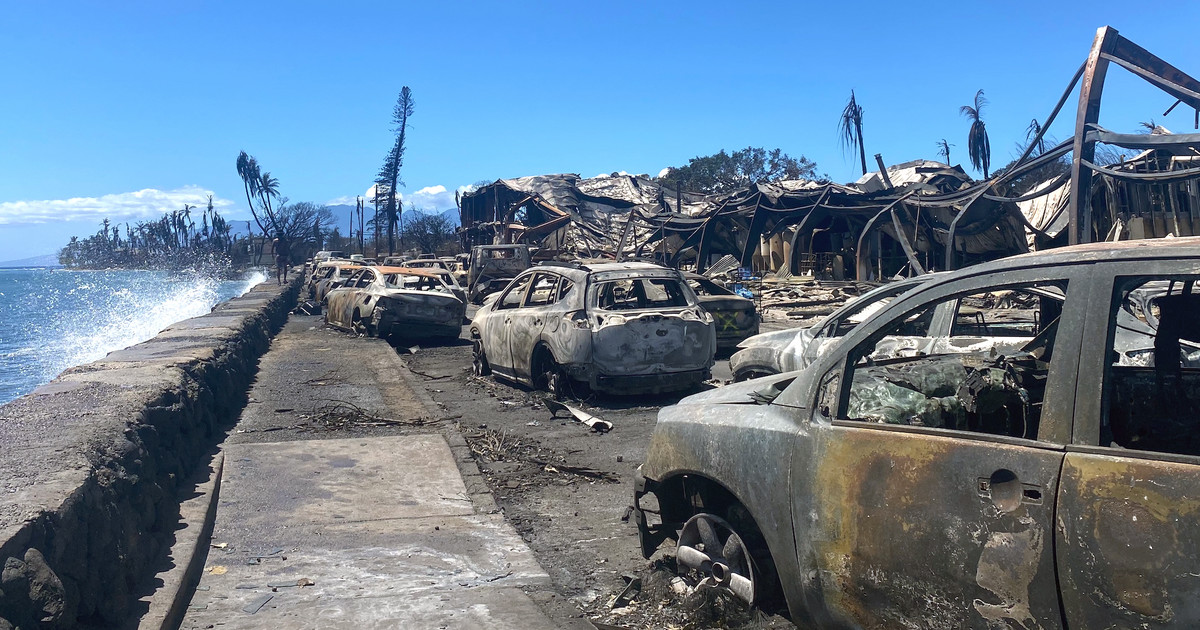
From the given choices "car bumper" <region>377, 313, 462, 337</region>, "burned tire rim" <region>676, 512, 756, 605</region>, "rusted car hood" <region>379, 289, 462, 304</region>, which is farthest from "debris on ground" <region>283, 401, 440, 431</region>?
"rusted car hood" <region>379, 289, 462, 304</region>

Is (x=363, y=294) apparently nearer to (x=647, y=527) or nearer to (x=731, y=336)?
(x=731, y=336)

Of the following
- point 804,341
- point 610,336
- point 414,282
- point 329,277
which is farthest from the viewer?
point 329,277

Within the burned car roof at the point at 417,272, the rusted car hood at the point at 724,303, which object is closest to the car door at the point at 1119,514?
the rusted car hood at the point at 724,303

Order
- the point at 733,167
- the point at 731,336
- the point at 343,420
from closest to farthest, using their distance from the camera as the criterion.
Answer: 1. the point at 343,420
2. the point at 731,336
3. the point at 733,167

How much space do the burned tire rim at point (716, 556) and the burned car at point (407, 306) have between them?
42.7 feet

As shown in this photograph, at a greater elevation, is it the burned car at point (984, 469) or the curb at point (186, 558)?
the burned car at point (984, 469)

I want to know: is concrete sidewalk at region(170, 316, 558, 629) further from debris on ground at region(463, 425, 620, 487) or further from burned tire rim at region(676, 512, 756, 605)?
burned tire rim at region(676, 512, 756, 605)

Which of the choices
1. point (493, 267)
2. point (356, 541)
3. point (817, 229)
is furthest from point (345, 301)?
point (817, 229)

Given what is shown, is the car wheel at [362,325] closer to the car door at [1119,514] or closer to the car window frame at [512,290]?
the car window frame at [512,290]

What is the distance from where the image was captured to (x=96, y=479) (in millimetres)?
4309

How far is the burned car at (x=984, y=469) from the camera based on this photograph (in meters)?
2.42

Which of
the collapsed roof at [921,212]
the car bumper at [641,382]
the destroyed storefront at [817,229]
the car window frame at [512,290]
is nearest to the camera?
the car bumper at [641,382]

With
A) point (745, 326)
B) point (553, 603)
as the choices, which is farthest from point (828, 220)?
point (553, 603)

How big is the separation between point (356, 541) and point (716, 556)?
2.53 metres
